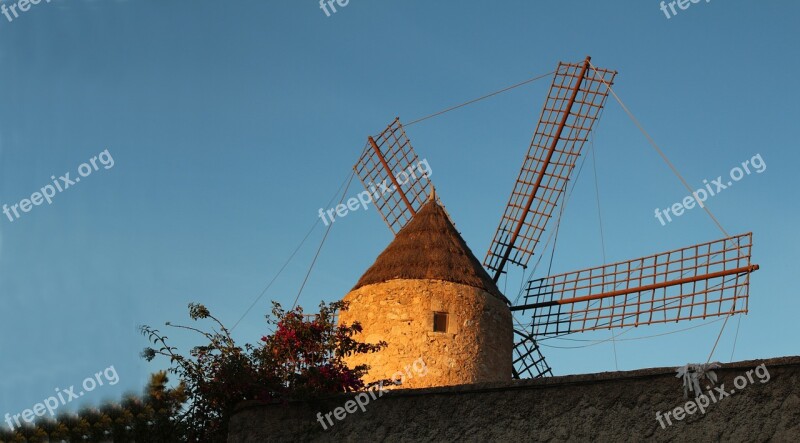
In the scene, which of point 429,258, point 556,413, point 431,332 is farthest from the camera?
point 429,258

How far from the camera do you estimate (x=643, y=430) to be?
21.4ft

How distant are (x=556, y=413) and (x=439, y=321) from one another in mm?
5139

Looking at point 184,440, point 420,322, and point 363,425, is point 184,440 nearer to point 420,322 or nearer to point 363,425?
point 363,425

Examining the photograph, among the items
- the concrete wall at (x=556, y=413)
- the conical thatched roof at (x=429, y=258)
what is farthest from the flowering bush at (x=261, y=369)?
the conical thatched roof at (x=429, y=258)

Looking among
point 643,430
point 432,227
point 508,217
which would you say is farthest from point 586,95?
point 643,430

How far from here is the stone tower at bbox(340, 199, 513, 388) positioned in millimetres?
11703

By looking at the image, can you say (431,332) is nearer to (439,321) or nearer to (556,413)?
(439,321)

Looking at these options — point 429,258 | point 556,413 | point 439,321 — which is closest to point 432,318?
point 439,321

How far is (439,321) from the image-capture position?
12.0 meters

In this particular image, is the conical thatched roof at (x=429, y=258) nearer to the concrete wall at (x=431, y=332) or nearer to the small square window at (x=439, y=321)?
the concrete wall at (x=431, y=332)

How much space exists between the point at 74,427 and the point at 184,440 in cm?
917

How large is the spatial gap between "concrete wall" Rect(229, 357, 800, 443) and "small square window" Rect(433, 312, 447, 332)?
4.06 meters

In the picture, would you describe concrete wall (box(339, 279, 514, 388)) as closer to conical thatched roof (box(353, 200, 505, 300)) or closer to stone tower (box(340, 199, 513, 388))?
stone tower (box(340, 199, 513, 388))

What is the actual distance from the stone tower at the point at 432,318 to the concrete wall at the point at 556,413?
3663 mm
